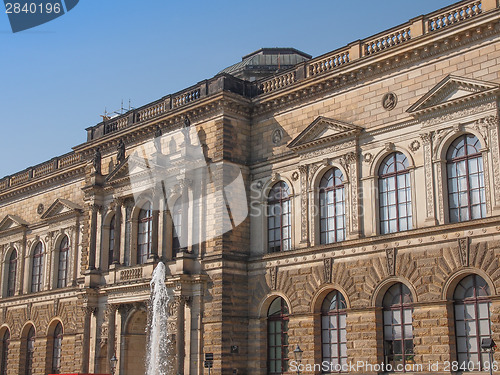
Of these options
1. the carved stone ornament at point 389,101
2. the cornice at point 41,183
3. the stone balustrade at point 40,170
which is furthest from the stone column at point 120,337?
the carved stone ornament at point 389,101

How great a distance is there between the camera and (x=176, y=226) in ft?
98.3

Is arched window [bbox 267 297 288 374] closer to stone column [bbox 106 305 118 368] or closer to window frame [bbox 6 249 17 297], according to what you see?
stone column [bbox 106 305 118 368]

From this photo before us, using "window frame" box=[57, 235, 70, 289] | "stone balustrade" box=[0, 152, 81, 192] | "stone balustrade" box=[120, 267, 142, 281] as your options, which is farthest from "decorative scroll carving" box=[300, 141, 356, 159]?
"window frame" box=[57, 235, 70, 289]

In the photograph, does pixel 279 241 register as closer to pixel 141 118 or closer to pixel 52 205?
pixel 141 118

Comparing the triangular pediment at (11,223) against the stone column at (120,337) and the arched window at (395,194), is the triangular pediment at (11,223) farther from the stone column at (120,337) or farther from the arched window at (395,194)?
the arched window at (395,194)

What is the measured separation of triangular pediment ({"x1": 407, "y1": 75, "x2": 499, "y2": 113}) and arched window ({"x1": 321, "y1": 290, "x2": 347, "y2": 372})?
283 inches

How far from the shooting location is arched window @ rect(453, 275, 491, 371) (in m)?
21.4

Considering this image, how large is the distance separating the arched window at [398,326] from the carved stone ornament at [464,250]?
7.93ft

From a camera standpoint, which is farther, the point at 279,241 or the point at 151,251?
the point at 151,251

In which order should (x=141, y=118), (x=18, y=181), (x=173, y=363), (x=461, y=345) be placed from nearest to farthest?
(x=461, y=345) → (x=173, y=363) → (x=141, y=118) → (x=18, y=181)

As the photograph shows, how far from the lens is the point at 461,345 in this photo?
2186 cm

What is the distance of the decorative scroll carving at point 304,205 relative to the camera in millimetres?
26688

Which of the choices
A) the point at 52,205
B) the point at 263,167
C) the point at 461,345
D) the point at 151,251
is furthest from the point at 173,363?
the point at 52,205

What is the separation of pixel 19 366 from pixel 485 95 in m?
28.5
